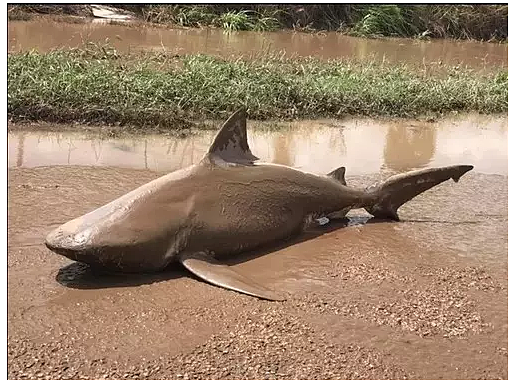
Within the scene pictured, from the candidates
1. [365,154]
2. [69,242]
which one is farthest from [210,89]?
[69,242]

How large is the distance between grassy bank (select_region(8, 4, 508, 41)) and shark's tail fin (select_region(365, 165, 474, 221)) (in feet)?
36.6

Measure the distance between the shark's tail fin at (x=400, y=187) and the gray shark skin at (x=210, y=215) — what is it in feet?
1.01

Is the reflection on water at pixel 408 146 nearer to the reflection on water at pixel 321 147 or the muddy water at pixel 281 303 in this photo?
the reflection on water at pixel 321 147

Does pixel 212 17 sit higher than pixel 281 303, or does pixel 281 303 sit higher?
pixel 212 17

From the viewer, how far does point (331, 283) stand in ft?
16.0

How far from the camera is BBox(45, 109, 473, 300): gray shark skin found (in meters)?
4.41

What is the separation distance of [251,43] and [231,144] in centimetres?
1209

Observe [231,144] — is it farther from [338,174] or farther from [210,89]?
[210,89]

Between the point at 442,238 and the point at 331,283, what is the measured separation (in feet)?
4.88

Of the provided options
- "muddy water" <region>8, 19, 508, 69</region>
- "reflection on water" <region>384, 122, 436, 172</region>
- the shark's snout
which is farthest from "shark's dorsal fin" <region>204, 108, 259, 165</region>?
"muddy water" <region>8, 19, 508, 69</region>

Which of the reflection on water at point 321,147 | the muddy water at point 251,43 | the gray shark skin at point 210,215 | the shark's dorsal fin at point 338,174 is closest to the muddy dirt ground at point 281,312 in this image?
the gray shark skin at point 210,215

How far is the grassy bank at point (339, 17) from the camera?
17.6m

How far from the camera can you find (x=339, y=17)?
65.7ft

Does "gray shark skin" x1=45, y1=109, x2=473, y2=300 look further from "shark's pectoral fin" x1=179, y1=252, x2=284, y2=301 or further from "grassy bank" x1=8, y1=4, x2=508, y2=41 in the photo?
"grassy bank" x1=8, y1=4, x2=508, y2=41
